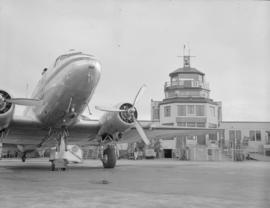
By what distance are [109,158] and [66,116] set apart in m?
3.36

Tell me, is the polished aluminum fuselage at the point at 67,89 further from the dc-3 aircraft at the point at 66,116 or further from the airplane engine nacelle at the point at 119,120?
the airplane engine nacelle at the point at 119,120

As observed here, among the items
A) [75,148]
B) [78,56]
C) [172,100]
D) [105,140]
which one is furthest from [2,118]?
[172,100]

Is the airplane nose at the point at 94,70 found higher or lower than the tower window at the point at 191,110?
lower

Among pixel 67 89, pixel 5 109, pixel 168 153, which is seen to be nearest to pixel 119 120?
pixel 67 89

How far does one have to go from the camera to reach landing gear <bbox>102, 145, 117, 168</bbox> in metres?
17.2

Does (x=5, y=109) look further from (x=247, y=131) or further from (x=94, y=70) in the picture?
(x=247, y=131)

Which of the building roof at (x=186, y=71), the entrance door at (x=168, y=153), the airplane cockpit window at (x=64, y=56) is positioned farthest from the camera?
the building roof at (x=186, y=71)

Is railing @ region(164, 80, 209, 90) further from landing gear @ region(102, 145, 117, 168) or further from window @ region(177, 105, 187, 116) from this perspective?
landing gear @ region(102, 145, 117, 168)

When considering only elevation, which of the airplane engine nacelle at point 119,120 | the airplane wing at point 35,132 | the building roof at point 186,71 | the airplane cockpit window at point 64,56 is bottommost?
the airplane wing at point 35,132

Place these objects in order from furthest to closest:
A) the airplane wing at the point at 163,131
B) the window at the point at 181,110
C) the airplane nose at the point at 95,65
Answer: the window at the point at 181,110 → the airplane wing at the point at 163,131 → the airplane nose at the point at 95,65

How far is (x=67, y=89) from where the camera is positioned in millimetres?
14008

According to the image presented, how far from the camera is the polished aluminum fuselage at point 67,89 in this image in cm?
1350

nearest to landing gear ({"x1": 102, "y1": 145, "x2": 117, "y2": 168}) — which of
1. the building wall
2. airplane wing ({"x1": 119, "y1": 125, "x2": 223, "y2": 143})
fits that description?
airplane wing ({"x1": 119, "y1": 125, "x2": 223, "y2": 143})

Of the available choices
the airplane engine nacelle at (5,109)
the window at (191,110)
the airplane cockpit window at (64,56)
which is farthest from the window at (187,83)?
the airplane engine nacelle at (5,109)
